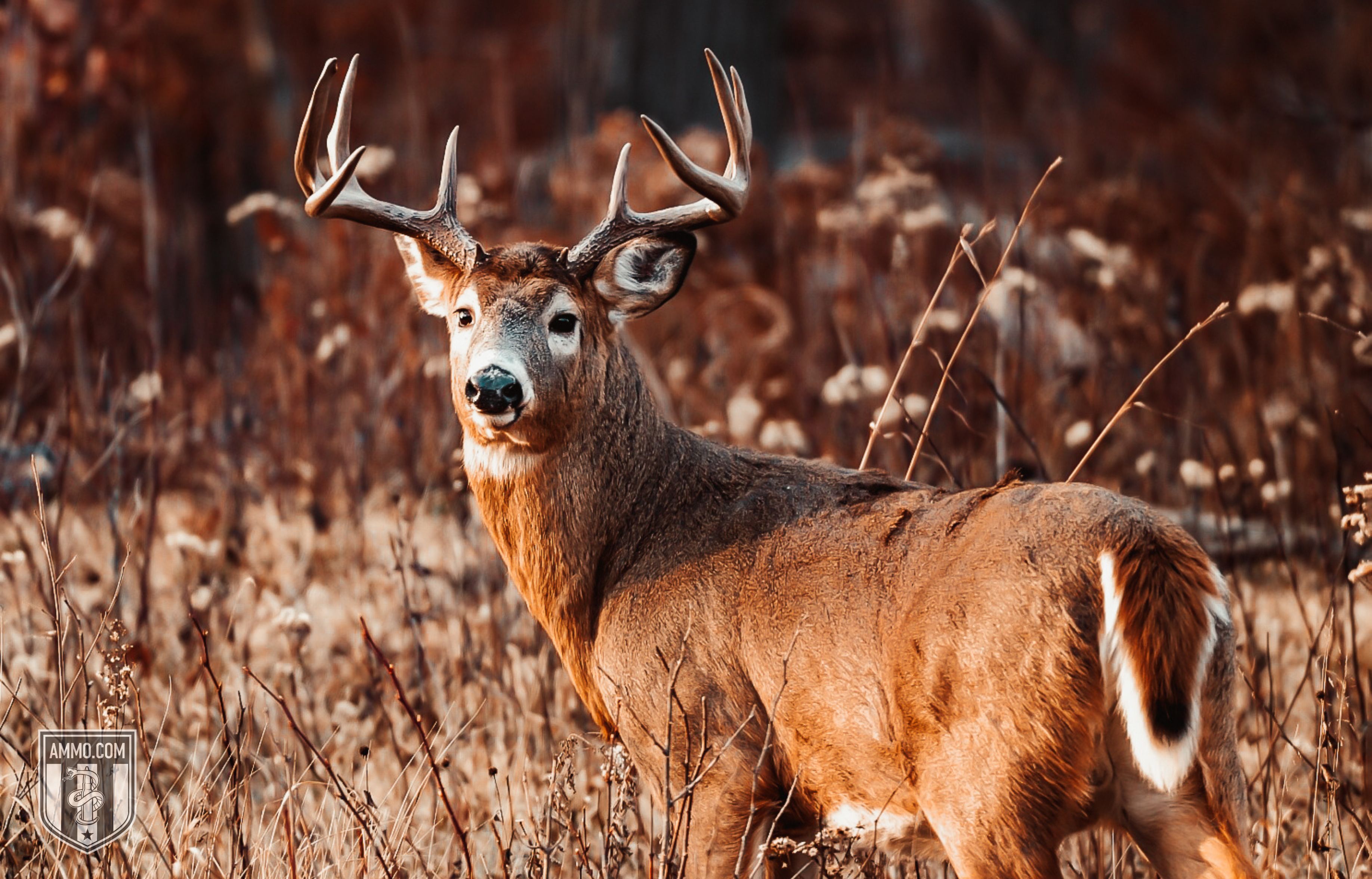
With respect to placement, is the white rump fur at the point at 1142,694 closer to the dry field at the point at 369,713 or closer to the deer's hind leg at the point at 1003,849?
the deer's hind leg at the point at 1003,849

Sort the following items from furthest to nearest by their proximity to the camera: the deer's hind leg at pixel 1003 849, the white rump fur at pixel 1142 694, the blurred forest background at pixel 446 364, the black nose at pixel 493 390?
the blurred forest background at pixel 446 364, the black nose at pixel 493 390, the deer's hind leg at pixel 1003 849, the white rump fur at pixel 1142 694

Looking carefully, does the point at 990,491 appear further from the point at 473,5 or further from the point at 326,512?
the point at 473,5

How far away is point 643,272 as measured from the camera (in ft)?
13.8

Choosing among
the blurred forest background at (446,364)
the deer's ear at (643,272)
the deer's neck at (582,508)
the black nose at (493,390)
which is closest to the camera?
the black nose at (493,390)

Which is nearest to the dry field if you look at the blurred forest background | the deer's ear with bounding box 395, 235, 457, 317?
the blurred forest background

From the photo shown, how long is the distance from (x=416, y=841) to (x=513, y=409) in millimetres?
1332

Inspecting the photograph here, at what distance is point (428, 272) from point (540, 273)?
0.40 metres

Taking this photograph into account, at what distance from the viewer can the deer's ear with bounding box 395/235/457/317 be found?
167 inches

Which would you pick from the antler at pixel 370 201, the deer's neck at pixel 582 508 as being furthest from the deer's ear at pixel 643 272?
the antler at pixel 370 201

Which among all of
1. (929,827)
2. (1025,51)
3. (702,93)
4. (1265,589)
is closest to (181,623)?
(929,827)

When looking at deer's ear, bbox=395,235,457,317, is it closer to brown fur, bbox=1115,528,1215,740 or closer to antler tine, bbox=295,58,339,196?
antler tine, bbox=295,58,339,196

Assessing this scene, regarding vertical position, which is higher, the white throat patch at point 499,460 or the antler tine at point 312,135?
the antler tine at point 312,135

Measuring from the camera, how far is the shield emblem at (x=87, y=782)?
3719 mm

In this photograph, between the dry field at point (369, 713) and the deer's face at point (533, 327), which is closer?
the dry field at point (369, 713)
